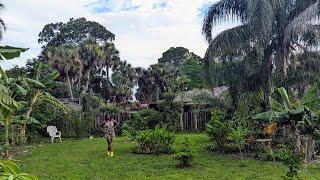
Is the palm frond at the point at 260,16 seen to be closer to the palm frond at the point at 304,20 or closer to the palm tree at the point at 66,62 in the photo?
the palm frond at the point at 304,20

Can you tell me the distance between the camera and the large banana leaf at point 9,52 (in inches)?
171

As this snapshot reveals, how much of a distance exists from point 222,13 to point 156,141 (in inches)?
200

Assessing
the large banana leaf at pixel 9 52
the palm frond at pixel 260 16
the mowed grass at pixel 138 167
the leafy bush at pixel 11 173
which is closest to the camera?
the leafy bush at pixel 11 173

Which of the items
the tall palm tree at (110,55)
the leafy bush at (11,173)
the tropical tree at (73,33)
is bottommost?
the leafy bush at (11,173)

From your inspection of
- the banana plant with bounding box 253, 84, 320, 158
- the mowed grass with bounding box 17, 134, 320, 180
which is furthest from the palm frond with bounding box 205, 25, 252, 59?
the banana plant with bounding box 253, 84, 320, 158

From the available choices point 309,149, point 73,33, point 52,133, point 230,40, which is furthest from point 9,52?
point 73,33

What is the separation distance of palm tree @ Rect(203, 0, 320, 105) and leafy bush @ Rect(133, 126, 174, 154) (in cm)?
292

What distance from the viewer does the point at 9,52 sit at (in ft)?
14.4

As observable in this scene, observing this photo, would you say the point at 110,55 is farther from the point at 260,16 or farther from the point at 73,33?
the point at 260,16

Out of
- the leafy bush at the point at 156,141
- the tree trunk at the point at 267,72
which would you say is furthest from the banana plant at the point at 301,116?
the leafy bush at the point at 156,141

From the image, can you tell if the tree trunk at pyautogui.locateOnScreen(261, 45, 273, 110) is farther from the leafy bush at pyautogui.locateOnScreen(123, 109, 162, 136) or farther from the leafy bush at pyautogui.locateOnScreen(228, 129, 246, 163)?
the leafy bush at pyautogui.locateOnScreen(123, 109, 162, 136)

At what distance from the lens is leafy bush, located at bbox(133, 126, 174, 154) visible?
1521 centimetres

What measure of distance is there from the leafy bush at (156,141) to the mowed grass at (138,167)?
0.57m

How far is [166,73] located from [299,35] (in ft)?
125
